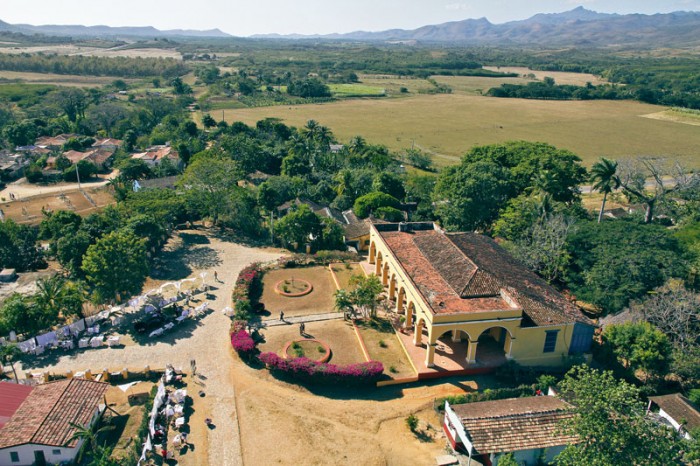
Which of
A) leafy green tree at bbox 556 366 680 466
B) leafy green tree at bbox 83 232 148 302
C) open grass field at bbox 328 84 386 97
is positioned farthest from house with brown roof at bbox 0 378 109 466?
open grass field at bbox 328 84 386 97

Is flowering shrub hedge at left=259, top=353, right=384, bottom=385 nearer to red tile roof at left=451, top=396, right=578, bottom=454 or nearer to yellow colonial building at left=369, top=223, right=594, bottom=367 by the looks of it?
yellow colonial building at left=369, top=223, right=594, bottom=367

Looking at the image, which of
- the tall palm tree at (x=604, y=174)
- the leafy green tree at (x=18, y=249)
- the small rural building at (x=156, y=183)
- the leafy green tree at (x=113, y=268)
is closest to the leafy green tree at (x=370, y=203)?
the tall palm tree at (x=604, y=174)

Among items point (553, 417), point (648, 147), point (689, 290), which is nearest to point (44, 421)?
point (553, 417)

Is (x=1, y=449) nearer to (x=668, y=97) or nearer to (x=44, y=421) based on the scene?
(x=44, y=421)

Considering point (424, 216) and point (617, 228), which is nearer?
point (617, 228)

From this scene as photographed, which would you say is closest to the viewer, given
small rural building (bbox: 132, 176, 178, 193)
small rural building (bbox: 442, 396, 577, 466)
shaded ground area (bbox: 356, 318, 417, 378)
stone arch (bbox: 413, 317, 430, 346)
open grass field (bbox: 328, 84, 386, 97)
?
small rural building (bbox: 442, 396, 577, 466)
